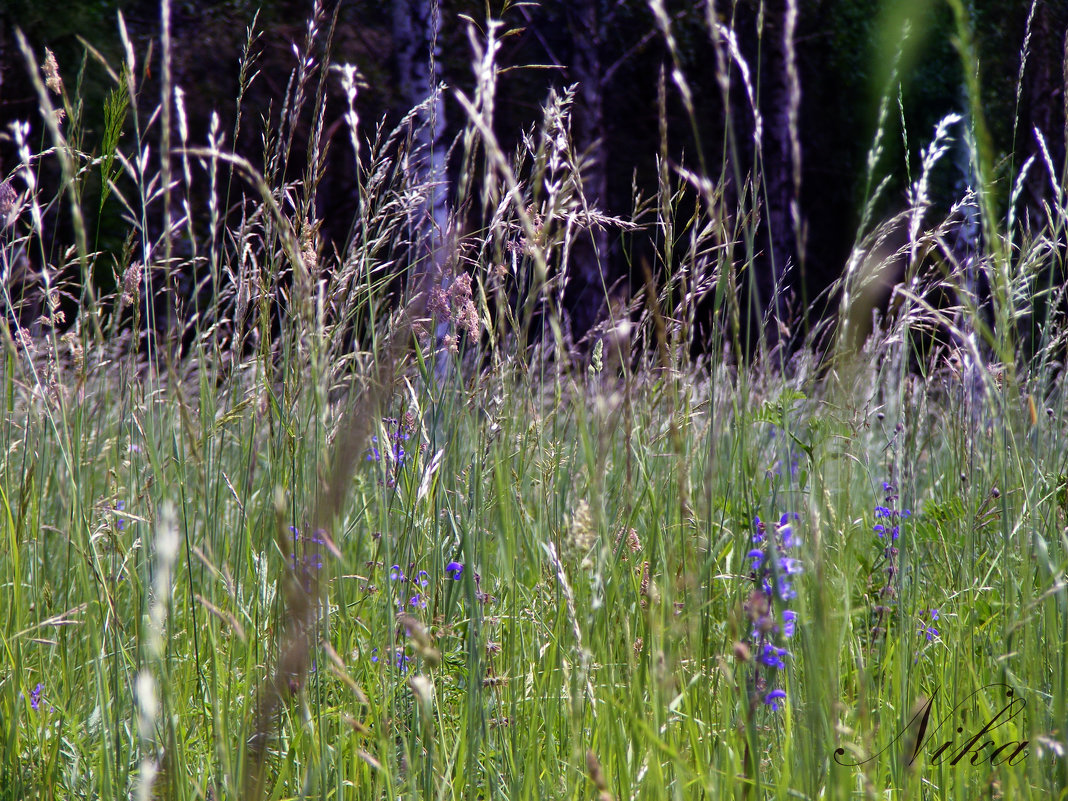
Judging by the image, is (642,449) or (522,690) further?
(642,449)

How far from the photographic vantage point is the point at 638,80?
11734mm

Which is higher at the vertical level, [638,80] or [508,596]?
[638,80]

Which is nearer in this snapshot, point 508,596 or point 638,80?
point 508,596

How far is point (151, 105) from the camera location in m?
9.43

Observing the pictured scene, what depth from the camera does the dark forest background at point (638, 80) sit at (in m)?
8.27

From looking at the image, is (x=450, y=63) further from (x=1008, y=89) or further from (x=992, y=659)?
(x=992, y=659)

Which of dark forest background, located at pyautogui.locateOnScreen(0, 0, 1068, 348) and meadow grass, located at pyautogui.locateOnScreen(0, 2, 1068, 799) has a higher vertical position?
dark forest background, located at pyautogui.locateOnScreen(0, 0, 1068, 348)

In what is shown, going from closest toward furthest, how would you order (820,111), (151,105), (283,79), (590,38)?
(590,38)
(151,105)
(283,79)
(820,111)

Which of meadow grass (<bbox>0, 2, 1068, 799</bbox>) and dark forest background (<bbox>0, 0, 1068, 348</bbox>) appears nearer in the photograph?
meadow grass (<bbox>0, 2, 1068, 799</bbox>)

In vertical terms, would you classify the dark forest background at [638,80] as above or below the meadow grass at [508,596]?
above

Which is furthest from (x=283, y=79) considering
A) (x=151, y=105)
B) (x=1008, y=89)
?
(x=1008, y=89)

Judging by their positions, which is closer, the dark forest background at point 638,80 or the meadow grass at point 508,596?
the meadow grass at point 508,596

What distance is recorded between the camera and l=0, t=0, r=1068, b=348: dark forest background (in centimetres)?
827

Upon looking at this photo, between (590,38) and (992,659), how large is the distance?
716 cm
